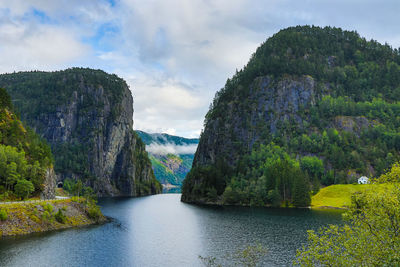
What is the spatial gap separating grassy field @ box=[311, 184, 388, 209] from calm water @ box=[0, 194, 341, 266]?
184ft

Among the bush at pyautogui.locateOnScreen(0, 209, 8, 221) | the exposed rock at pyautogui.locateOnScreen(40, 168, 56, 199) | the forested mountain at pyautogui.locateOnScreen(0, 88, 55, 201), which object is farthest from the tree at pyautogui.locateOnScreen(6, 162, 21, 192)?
the bush at pyautogui.locateOnScreen(0, 209, 8, 221)

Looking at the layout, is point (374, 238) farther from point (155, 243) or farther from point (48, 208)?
point (48, 208)

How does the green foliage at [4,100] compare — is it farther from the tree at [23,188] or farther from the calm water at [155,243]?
the calm water at [155,243]

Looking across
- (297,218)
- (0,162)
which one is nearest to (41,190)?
(0,162)

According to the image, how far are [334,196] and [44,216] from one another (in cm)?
14240

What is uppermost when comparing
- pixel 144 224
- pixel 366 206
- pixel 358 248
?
pixel 366 206

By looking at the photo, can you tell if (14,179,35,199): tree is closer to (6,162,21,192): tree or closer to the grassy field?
(6,162,21,192): tree

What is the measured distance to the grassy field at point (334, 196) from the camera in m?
171

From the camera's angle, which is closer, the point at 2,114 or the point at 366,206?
the point at 366,206

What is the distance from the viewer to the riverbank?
85688 millimetres

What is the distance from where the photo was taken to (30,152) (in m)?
134

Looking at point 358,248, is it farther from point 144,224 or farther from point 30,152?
point 30,152

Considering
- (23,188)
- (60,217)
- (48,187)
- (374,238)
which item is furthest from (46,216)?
(374,238)

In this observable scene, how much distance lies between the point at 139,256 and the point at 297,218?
2973 inches
